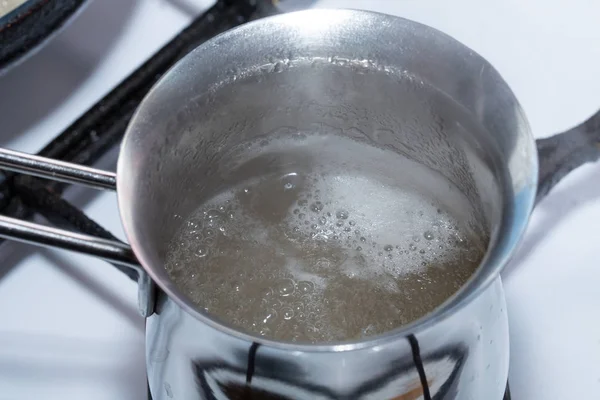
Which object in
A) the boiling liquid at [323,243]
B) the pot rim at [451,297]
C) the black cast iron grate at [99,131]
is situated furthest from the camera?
the black cast iron grate at [99,131]

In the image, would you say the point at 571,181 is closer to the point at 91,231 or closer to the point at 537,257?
the point at 537,257

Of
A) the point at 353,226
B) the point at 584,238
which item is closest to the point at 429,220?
the point at 353,226

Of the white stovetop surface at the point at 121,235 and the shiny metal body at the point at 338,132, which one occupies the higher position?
the shiny metal body at the point at 338,132

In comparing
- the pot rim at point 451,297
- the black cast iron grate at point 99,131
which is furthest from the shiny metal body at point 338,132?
the black cast iron grate at point 99,131

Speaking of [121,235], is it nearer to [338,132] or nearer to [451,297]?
[338,132]

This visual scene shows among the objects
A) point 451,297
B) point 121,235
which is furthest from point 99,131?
point 451,297

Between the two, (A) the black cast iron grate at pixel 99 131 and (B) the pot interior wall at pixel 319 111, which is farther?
(A) the black cast iron grate at pixel 99 131

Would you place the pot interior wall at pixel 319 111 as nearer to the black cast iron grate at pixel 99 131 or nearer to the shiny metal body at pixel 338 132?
the shiny metal body at pixel 338 132
